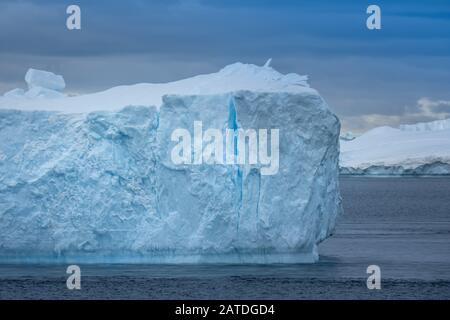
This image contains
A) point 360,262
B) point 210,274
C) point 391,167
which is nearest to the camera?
point 210,274

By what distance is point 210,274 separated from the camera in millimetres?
23344

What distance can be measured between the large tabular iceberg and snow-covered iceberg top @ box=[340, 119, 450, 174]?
2852 inches

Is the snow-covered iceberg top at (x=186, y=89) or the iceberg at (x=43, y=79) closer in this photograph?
the snow-covered iceberg top at (x=186, y=89)

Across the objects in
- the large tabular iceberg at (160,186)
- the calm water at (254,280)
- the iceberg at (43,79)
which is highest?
the iceberg at (43,79)

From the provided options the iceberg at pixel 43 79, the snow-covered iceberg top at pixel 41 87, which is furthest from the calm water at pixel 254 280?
the iceberg at pixel 43 79

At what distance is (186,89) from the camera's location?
2548 cm

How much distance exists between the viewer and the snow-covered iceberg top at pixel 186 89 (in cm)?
2488

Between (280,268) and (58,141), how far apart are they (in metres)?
5.65

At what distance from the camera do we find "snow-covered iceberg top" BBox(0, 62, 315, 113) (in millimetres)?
24875

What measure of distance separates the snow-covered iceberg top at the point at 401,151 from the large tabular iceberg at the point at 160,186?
72.4m

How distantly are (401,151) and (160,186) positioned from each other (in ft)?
292

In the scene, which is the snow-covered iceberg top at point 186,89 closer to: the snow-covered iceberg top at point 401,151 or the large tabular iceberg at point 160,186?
the large tabular iceberg at point 160,186
